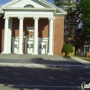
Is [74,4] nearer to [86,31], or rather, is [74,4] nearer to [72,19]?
[72,19]

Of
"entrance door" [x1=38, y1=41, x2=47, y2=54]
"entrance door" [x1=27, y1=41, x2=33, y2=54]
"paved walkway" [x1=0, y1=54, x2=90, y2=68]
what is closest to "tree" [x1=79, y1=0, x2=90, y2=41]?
"entrance door" [x1=38, y1=41, x2=47, y2=54]

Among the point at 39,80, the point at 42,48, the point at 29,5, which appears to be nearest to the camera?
the point at 39,80

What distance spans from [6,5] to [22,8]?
2807mm

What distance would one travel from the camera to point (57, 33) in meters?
38.1

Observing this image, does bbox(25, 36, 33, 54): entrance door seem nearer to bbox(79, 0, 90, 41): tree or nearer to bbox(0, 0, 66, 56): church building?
bbox(0, 0, 66, 56): church building

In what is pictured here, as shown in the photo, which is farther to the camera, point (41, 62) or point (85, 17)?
point (85, 17)

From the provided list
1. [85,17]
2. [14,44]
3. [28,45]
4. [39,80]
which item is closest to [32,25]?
[28,45]

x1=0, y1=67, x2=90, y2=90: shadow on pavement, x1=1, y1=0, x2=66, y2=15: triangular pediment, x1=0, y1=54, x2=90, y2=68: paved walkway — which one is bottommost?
x1=0, y1=54, x2=90, y2=68: paved walkway

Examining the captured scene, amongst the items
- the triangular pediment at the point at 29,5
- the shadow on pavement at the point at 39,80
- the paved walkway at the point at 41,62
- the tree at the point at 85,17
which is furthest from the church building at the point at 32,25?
the shadow on pavement at the point at 39,80

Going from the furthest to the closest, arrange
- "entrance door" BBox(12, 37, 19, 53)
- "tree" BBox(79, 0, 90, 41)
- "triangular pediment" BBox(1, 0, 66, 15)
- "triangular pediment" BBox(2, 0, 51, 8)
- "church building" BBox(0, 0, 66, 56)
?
"tree" BBox(79, 0, 90, 41) < "entrance door" BBox(12, 37, 19, 53) < "triangular pediment" BBox(2, 0, 51, 8) < "triangular pediment" BBox(1, 0, 66, 15) < "church building" BBox(0, 0, 66, 56)

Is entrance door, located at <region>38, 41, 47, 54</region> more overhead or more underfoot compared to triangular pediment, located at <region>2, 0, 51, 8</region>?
more underfoot

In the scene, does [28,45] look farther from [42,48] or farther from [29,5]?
[29,5]

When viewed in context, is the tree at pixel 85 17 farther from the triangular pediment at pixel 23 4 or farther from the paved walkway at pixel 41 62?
the paved walkway at pixel 41 62

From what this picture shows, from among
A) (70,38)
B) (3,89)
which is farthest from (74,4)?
(3,89)
